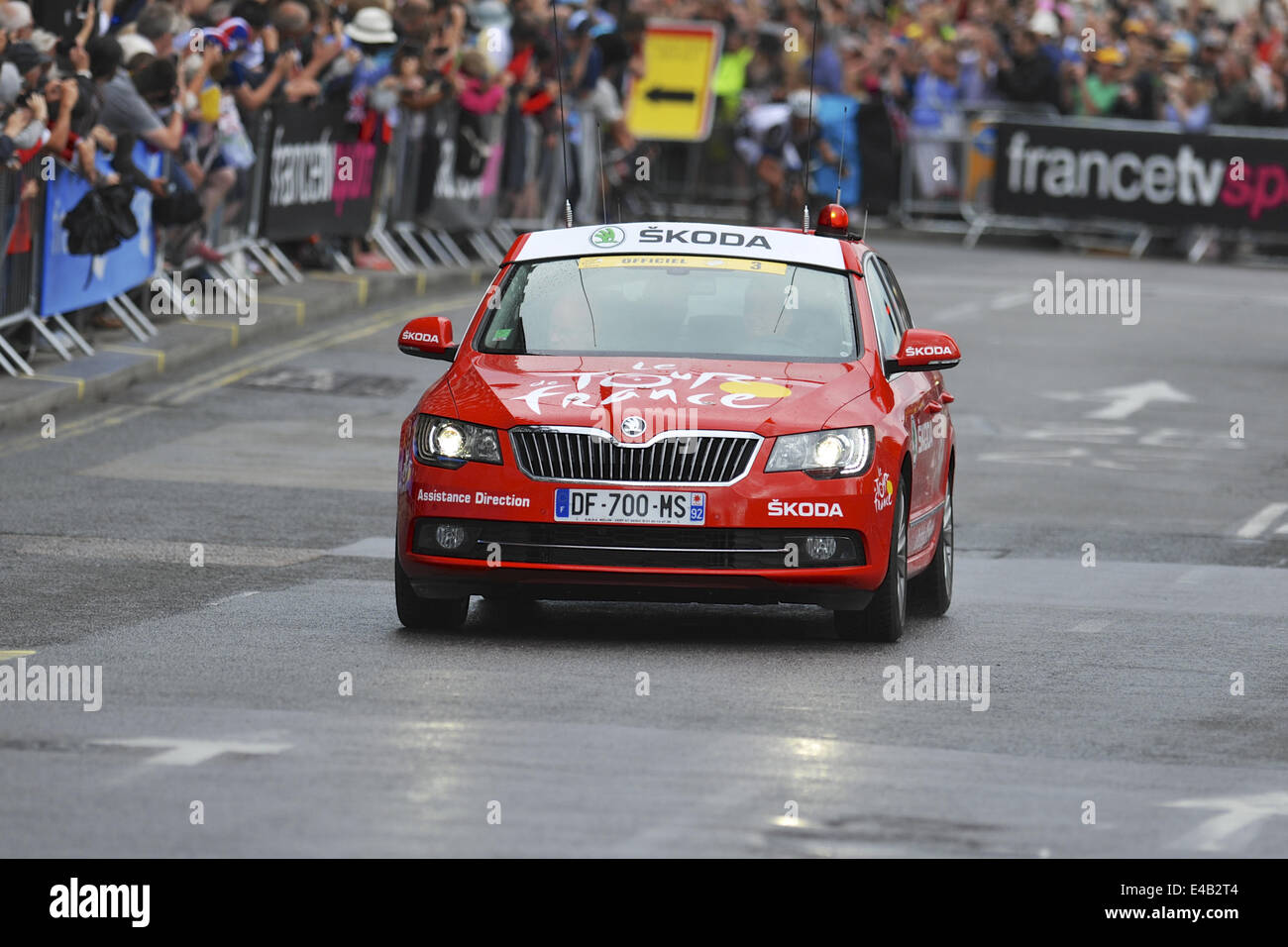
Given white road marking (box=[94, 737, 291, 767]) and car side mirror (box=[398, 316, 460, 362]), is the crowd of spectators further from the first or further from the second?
white road marking (box=[94, 737, 291, 767])

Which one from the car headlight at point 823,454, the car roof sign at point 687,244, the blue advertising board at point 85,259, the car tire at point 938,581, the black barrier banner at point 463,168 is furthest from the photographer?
the black barrier banner at point 463,168

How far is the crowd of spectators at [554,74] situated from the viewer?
64.0ft

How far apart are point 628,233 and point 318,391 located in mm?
8800

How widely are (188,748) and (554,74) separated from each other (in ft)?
70.8

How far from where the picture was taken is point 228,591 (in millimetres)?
12133

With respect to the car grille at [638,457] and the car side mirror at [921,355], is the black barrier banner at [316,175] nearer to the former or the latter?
the car side mirror at [921,355]

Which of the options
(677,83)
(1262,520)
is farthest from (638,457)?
(677,83)

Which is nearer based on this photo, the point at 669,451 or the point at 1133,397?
the point at 669,451

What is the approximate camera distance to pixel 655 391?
426 inches

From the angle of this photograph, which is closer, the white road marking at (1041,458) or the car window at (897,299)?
the car window at (897,299)

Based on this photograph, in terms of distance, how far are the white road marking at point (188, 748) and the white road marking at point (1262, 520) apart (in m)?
8.55

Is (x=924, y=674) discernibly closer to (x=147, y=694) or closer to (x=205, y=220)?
(x=147, y=694)

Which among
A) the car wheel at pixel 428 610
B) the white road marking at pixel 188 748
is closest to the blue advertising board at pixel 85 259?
the car wheel at pixel 428 610

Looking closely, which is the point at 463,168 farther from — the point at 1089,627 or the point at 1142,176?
the point at 1089,627
